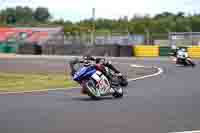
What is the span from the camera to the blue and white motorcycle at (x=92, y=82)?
14547 mm

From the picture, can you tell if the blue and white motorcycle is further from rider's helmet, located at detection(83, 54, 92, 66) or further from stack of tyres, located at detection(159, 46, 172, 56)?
stack of tyres, located at detection(159, 46, 172, 56)

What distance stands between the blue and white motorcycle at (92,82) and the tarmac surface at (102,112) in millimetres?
214

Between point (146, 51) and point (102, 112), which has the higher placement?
point (102, 112)

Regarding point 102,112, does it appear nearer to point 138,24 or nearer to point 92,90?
point 92,90

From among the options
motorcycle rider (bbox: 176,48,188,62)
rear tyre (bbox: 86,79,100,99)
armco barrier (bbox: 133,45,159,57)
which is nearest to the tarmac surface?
rear tyre (bbox: 86,79,100,99)

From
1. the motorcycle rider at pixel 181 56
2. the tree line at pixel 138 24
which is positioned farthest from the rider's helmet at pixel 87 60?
the tree line at pixel 138 24

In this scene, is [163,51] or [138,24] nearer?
[163,51]

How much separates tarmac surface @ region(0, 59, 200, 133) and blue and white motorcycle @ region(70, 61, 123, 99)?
21cm

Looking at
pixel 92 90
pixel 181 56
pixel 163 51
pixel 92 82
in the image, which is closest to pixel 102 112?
pixel 92 90

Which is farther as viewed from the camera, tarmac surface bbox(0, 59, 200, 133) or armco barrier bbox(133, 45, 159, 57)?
armco barrier bbox(133, 45, 159, 57)

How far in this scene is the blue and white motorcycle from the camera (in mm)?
14547

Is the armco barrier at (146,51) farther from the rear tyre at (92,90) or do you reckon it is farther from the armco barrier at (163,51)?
the rear tyre at (92,90)

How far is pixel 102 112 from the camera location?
1151 centimetres

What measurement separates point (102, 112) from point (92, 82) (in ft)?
10.4
